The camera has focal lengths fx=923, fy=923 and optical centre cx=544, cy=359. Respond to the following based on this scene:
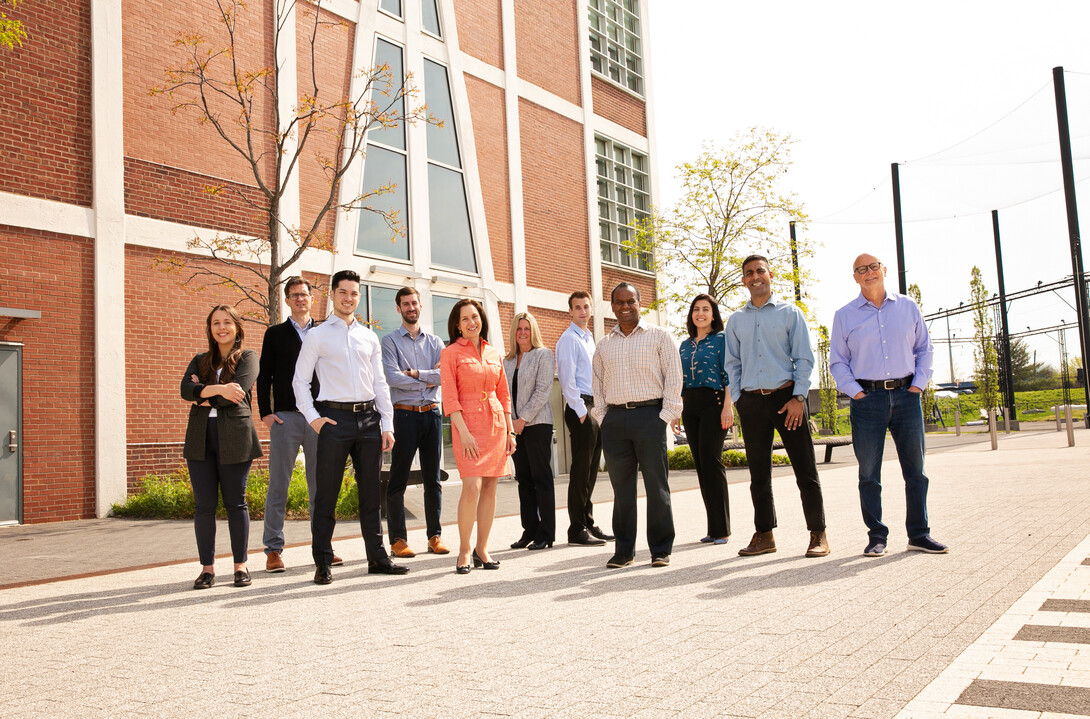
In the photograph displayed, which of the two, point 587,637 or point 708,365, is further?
point 708,365

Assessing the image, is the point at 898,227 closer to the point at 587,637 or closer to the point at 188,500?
Answer: the point at 188,500

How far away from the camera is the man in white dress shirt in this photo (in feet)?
21.0

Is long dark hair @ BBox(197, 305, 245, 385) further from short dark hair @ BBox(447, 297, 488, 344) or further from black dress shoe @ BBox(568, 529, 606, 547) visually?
black dress shoe @ BBox(568, 529, 606, 547)

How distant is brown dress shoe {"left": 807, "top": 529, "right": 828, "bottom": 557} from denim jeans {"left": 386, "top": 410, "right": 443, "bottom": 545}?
115 inches

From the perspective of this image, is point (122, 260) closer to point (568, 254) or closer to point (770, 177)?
point (568, 254)

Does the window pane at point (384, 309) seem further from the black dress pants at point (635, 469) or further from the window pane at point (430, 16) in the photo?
the black dress pants at point (635, 469)

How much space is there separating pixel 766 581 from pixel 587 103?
1981 cm

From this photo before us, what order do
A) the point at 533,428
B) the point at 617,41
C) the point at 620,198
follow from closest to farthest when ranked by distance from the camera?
the point at 533,428, the point at 620,198, the point at 617,41

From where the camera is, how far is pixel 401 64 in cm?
1820

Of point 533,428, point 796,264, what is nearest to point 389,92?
point 796,264

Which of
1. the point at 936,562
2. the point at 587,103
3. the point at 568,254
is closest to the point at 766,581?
the point at 936,562

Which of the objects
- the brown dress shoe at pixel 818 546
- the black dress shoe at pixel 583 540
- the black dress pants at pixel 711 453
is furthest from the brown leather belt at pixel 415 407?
the brown dress shoe at pixel 818 546

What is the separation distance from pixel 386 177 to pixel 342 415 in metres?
11.7

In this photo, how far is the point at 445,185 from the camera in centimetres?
1897
